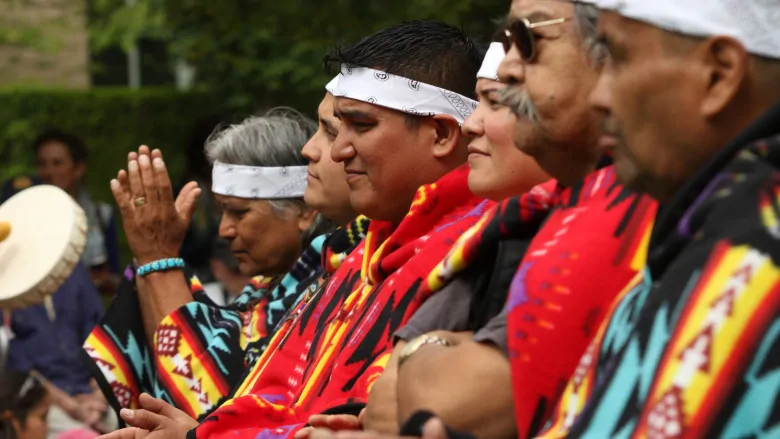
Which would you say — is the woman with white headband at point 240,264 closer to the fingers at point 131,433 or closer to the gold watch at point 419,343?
the fingers at point 131,433

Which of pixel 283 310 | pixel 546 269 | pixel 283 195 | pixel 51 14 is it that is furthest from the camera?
pixel 51 14

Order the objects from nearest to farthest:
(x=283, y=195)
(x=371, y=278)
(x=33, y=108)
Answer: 1. (x=371, y=278)
2. (x=283, y=195)
3. (x=33, y=108)

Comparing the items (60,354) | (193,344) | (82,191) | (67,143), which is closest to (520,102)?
(193,344)

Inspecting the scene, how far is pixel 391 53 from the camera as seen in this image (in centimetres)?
370

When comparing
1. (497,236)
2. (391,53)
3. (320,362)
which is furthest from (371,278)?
(497,236)

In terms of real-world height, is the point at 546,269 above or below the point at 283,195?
above

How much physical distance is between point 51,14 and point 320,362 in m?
10.5

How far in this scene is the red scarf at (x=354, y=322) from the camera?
306 centimetres

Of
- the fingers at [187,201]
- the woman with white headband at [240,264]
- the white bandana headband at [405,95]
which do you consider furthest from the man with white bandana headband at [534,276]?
the fingers at [187,201]

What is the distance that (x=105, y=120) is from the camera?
48.8ft

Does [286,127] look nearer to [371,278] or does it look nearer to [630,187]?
[371,278]

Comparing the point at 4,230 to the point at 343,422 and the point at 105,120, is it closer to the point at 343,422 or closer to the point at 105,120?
the point at 343,422

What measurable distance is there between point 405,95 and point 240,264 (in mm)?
1826

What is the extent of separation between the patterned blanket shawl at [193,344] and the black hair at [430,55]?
86cm
